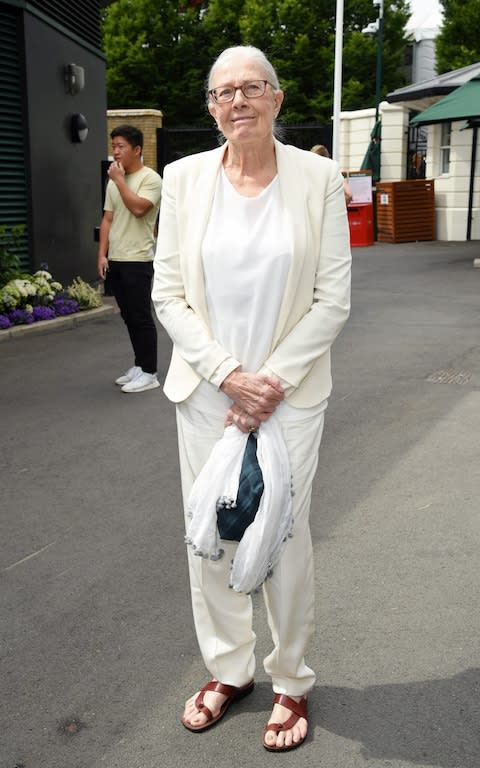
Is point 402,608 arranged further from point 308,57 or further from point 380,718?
point 308,57

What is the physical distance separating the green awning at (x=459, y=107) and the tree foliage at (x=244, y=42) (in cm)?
2698

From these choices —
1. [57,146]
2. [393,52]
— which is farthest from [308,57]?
[57,146]

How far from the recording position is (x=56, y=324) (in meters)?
10.7

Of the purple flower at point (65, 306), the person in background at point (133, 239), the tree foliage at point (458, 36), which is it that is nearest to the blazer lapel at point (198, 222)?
the person in background at point (133, 239)

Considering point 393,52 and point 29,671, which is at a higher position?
point 393,52

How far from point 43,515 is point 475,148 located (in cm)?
1892

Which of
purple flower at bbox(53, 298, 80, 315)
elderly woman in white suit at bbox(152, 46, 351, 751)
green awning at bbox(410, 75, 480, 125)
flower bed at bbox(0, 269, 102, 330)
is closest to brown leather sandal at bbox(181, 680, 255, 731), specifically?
elderly woman in white suit at bbox(152, 46, 351, 751)

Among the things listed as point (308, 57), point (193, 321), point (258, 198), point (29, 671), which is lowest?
point (29, 671)

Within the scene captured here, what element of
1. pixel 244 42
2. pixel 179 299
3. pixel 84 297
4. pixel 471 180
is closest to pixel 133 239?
pixel 84 297

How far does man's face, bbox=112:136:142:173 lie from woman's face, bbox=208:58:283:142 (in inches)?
180

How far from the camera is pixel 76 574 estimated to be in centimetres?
411

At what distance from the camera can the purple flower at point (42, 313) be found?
10.7 metres

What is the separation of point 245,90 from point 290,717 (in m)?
1.98

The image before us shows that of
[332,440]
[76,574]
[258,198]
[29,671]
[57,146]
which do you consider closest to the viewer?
[258,198]
